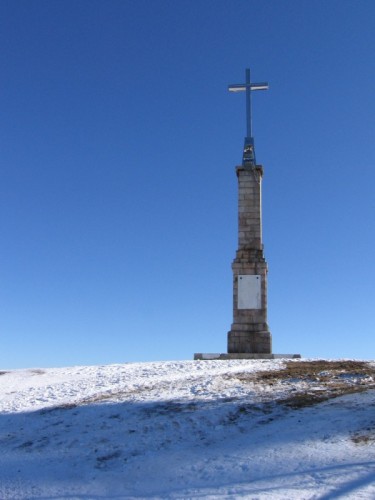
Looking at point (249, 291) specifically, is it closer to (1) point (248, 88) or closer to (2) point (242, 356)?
(2) point (242, 356)

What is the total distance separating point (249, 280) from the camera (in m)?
21.6

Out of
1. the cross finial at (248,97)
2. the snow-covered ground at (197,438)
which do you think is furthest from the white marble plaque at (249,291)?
the snow-covered ground at (197,438)

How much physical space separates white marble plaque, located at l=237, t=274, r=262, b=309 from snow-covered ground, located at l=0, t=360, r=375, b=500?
8260mm

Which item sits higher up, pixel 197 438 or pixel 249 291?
pixel 249 291

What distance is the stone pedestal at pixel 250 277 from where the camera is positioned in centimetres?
2103

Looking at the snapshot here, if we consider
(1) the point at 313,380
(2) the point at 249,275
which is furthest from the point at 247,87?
(1) the point at 313,380

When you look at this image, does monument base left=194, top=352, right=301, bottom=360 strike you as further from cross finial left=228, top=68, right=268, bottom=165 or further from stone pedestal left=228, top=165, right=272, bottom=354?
cross finial left=228, top=68, right=268, bottom=165

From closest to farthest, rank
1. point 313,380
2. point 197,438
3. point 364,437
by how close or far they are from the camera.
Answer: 1. point 364,437
2. point 197,438
3. point 313,380

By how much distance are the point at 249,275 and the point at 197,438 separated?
1378cm

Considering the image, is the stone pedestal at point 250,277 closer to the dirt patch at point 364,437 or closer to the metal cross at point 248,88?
the metal cross at point 248,88

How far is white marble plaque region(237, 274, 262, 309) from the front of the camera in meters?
21.4

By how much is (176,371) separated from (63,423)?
5.14 m

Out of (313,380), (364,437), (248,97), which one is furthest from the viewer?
(248,97)

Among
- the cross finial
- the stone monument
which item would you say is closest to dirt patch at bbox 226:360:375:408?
the stone monument
